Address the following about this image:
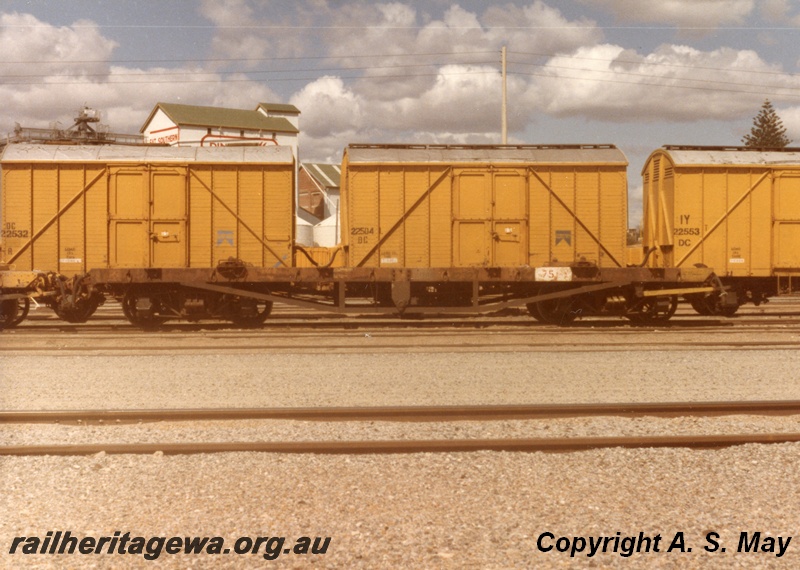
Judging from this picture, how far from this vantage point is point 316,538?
153 inches

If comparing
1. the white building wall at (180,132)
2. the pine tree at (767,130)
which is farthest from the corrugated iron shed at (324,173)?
the pine tree at (767,130)

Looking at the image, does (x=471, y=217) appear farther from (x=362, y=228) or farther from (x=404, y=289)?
(x=362, y=228)

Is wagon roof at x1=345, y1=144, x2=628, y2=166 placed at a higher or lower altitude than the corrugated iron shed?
lower

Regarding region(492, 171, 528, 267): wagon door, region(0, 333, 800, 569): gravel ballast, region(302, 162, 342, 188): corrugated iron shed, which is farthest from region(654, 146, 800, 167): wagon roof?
region(302, 162, 342, 188): corrugated iron shed

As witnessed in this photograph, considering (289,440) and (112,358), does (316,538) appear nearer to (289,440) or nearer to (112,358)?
(289,440)

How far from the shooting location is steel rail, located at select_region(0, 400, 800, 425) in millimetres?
6836

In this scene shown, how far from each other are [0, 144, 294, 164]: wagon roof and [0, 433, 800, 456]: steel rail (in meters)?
10.2

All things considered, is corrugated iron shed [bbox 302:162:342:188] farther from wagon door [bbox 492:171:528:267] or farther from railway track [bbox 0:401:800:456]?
railway track [bbox 0:401:800:456]

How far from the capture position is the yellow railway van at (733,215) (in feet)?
49.8

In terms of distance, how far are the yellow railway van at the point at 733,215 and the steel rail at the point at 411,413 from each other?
8.78m

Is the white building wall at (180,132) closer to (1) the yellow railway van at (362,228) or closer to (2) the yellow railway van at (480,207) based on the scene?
(1) the yellow railway van at (362,228)

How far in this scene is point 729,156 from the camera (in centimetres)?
1548

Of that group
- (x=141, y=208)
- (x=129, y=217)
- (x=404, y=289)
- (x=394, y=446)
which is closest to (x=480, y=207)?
(x=404, y=289)

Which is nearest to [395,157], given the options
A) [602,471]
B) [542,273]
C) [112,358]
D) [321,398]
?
[542,273]
